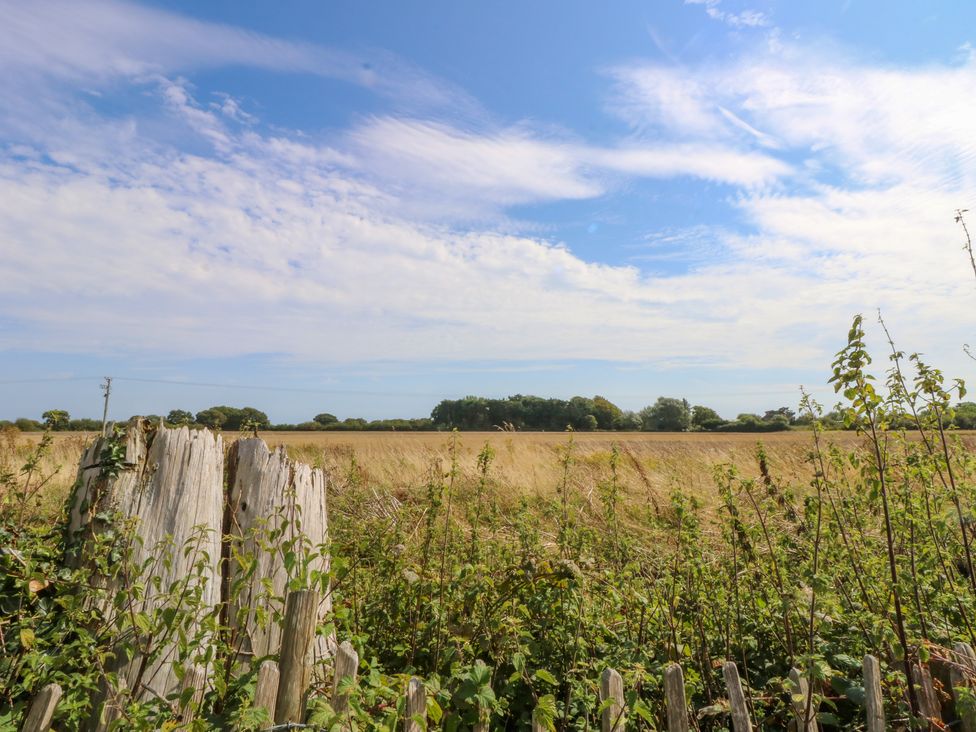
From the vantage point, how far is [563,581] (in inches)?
108

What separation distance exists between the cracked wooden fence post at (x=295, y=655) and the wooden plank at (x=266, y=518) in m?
0.54

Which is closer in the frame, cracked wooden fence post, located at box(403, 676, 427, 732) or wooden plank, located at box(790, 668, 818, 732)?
cracked wooden fence post, located at box(403, 676, 427, 732)

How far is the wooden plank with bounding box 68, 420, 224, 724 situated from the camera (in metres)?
2.76

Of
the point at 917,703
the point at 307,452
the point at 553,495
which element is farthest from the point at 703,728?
the point at 307,452

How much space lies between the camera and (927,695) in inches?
97.4

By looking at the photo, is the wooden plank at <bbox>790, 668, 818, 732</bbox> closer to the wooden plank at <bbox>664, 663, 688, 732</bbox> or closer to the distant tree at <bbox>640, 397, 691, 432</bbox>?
the wooden plank at <bbox>664, 663, 688, 732</bbox>

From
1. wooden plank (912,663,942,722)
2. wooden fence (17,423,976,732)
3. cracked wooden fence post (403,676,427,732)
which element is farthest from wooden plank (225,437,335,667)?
wooden plank (912,663,942,722)

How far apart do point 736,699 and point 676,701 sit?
0.24m

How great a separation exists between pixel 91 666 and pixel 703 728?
2784 millimetres

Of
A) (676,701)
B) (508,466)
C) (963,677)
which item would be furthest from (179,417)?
(508,466)

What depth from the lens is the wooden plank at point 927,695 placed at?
246cm

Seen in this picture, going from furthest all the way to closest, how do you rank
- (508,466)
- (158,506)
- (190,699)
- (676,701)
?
(508,466) → (158,506) → (190,699) → (676,701)

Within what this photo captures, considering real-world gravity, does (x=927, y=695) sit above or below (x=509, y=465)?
below

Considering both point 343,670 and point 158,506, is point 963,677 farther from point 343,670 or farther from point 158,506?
point 158,506
